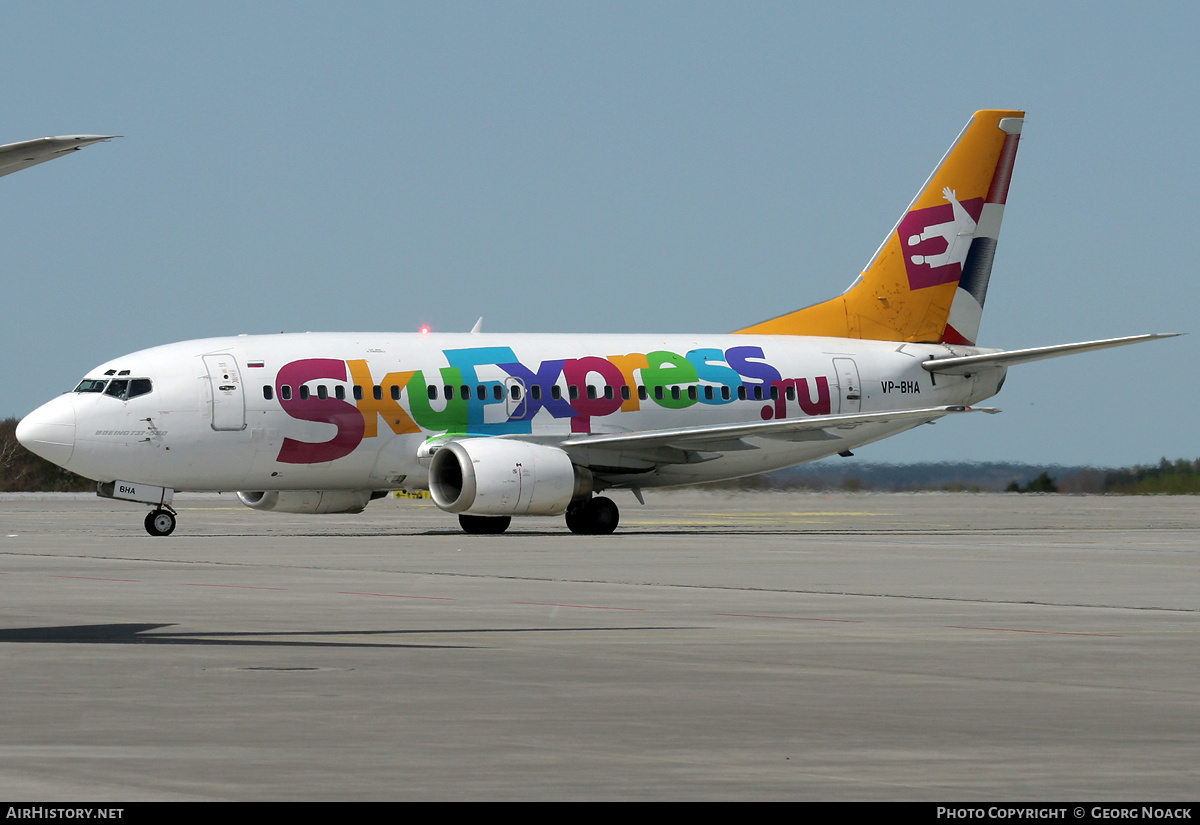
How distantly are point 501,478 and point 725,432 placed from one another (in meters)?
4.81

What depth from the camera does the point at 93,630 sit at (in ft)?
50.7

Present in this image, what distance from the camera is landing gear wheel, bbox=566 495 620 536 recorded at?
38188mm

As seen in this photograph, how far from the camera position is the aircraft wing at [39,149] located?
11102 mm

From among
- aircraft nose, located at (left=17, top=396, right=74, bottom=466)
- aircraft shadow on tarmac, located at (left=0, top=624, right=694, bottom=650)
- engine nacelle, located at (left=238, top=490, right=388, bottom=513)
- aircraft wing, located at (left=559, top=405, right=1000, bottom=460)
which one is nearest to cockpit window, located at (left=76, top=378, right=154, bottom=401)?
aircraft nose, located at (left=17, top=396, right=74, bottom=466)

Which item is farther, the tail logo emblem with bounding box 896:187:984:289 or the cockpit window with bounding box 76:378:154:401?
the tail logo emblem with bounding box 896:187:984:289

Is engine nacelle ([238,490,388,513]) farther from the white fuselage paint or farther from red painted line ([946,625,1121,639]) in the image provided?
red painted line ([946,625,1121,639])

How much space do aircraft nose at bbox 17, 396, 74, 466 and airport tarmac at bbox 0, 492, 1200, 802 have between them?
7106 mm

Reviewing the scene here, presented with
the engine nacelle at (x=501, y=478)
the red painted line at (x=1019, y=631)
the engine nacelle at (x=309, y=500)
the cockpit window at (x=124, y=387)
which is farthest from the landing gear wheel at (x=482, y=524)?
the red painted line at (x=1019, y=631)

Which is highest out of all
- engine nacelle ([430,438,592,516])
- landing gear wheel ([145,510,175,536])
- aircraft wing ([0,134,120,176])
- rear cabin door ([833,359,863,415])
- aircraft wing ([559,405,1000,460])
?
aircraft wing ([0,134,120,176])

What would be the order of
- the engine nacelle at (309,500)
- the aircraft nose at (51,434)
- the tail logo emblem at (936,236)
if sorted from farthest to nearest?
the tail logo emblem at (936,236), the engine nacelle at (309,500), the aircraft nose at (51,434)

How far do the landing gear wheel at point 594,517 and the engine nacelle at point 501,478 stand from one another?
93 cm

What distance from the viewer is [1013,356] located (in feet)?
138

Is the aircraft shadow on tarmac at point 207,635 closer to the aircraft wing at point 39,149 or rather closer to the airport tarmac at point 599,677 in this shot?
the airport tarmac at point 599,677

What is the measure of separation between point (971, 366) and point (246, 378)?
16860 mm
